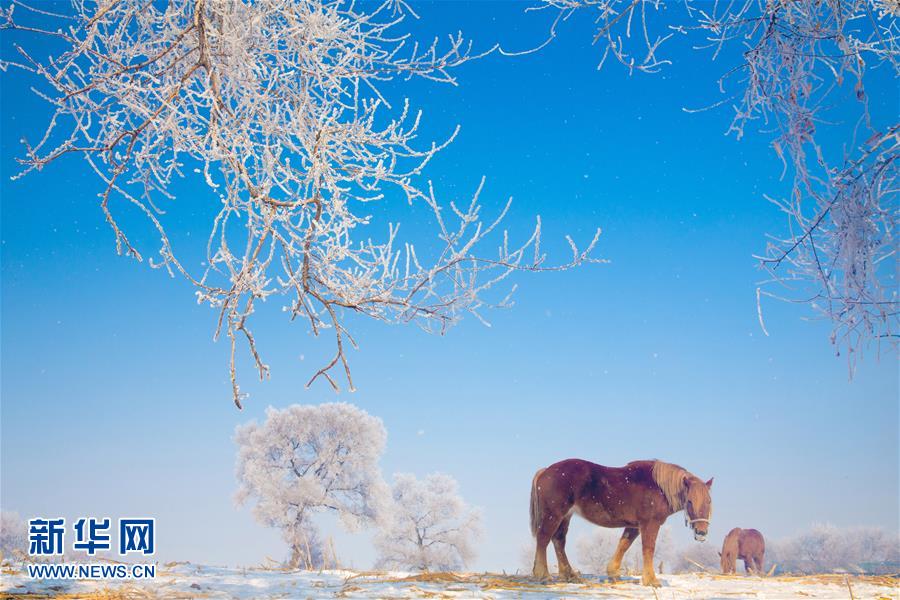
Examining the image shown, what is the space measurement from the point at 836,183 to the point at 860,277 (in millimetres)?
493

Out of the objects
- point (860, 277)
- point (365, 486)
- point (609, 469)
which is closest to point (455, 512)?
point (365, 486)

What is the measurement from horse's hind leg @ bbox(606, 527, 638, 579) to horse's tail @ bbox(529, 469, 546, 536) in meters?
0.66

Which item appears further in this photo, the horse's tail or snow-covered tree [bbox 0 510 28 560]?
snow-covered tree [bbox 0 510 28 560]

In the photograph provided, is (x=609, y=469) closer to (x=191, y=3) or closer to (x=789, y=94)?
(x=789, y=94)

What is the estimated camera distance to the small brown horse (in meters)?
8.74

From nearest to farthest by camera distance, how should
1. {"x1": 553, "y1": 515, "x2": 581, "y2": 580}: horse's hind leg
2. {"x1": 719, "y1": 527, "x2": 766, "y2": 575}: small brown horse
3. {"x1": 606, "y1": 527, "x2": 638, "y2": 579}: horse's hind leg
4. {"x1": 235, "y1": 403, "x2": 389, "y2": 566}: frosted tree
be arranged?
1. {"x1": 553, "y1": 515, "x2": 581, "y2": 580}: horse's hind leg
2. {"x1": 606, "y1": 527, "x2": 638, "y2": 579}: horse's hind leg
3. {"x1": 719, "y1": 527, "x2": 766, "y2": 575}: small brown horse
4. {"x1": 235, "y1": 403, "x2": 389, "y2": 566}: frosted tree

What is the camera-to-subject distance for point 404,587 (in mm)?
4188

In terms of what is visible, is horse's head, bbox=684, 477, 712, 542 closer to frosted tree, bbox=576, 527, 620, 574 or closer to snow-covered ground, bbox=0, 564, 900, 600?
snow-covered ground, bbox=0, 564, 900, 600

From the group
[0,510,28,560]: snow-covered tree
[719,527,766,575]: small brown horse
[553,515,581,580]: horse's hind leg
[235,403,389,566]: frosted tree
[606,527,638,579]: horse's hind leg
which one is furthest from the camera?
[0,510,28,560]: snow-covered tree

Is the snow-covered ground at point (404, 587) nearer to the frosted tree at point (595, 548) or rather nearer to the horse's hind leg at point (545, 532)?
the horse's hind leg at point (545, 532)

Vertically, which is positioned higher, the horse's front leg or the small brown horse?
the horse's front leg

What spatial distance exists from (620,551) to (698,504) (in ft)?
2.39

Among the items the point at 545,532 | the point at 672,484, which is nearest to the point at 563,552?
the point at 545,532

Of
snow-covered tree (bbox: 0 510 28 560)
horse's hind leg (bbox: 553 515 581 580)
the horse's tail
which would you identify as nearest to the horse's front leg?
horse's hind leg (bbox: 553 515 581 580)
